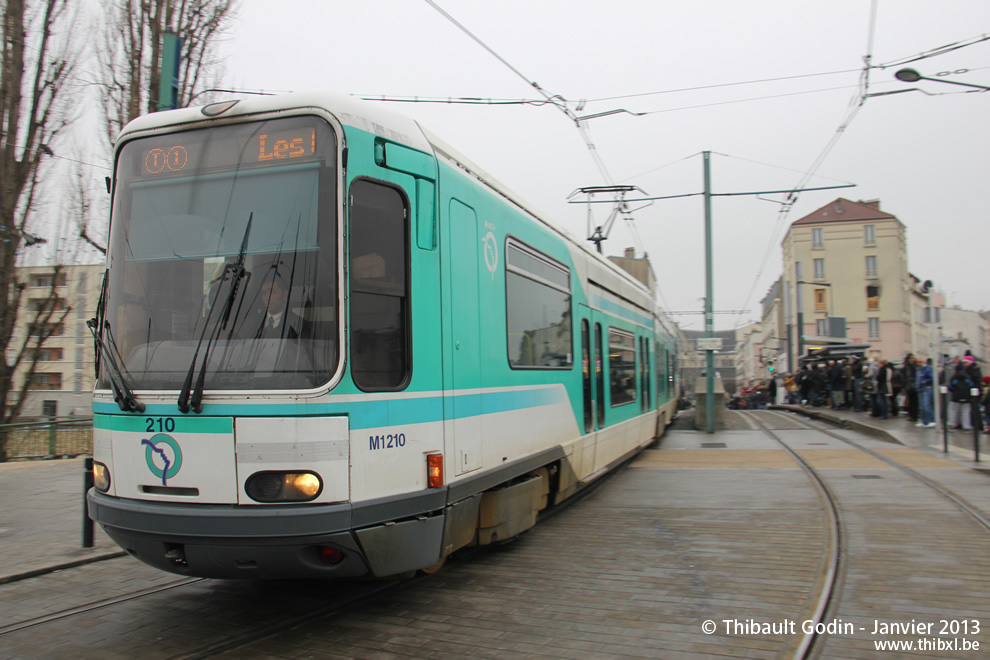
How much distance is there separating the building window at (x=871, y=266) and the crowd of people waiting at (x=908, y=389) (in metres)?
35.9

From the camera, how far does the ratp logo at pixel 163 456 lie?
13.9 ft

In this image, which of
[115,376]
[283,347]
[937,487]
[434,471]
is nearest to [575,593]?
[434,471]

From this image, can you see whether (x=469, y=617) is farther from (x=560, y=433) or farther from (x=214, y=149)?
(x=214, y=149)

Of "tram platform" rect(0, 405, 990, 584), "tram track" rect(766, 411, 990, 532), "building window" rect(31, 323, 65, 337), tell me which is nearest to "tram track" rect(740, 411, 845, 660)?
"tram track" rect(766, 411, 990, 532)

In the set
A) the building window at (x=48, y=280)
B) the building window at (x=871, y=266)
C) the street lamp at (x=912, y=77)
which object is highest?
the building window at (x=871, y=266)

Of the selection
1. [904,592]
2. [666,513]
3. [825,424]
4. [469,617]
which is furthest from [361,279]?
[825,424]

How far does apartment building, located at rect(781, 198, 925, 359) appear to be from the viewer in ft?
201

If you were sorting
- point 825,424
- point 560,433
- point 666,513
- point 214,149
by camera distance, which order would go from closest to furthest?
point 214,149 < point 560,433 < point 666,513 < point 825,424

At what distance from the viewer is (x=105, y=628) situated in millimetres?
4836

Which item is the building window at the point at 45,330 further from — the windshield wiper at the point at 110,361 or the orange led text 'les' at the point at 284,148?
the orange led text 'les' at the point at 284,148

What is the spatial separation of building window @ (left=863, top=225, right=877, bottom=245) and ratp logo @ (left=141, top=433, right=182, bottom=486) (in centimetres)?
6648

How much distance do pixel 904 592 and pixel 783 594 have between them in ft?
2.85

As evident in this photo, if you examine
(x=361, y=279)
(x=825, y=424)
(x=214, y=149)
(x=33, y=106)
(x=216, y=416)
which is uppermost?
(x=33, y=106)

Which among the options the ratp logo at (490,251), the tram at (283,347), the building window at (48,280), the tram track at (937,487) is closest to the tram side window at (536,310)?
the ratp logo at (490,251)
